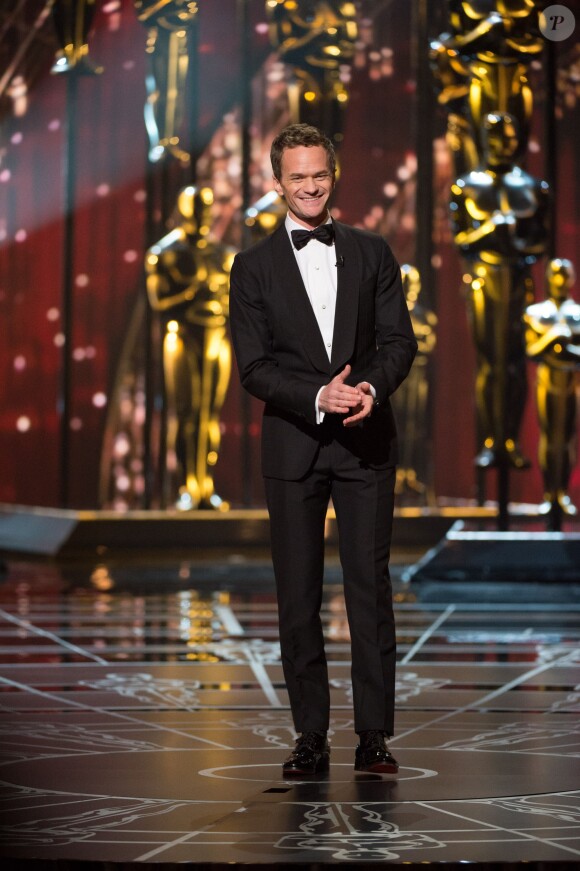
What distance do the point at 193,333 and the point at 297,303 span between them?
18.8 feet

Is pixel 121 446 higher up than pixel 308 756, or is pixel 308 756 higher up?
pixel 121 446

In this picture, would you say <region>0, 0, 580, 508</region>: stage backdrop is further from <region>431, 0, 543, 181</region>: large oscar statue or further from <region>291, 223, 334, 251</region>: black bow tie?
<region>291, 223, 334, 251</region>: black bow tie

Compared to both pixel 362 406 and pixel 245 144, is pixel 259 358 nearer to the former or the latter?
pixel 362 406

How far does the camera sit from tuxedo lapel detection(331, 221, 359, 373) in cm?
311

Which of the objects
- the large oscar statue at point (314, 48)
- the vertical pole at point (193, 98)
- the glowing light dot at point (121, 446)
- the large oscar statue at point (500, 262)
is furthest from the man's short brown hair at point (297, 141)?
the glowing light dot at point (121, 446)

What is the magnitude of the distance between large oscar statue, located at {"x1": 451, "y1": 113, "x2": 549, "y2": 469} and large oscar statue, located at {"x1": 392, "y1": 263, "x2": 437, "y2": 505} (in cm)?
188

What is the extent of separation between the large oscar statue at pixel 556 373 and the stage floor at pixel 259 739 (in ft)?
3.93

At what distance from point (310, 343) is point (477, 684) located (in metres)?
1.54

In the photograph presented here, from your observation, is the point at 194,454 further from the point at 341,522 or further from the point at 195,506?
the point at 341,522

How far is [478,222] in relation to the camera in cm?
689

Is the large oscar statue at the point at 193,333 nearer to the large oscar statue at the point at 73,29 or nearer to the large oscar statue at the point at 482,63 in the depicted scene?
the large oscar statue at the point at 73,29

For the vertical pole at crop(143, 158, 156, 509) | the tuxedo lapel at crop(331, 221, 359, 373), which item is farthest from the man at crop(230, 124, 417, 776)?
the vertical pole at crop(143, 158, 156, 509)

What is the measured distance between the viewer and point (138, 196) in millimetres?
10453
